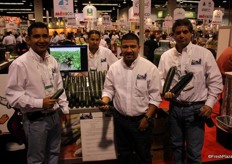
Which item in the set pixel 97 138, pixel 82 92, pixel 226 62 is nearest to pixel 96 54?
pixel 82 92

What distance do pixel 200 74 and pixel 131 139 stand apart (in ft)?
3.21

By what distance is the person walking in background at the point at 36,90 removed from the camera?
2.16 m

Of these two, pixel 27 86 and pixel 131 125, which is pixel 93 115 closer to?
pixel 131 125

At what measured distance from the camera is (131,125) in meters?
2.39

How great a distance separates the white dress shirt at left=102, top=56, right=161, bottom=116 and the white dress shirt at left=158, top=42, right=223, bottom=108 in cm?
31

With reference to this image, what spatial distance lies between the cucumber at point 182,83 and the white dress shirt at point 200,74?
98mm

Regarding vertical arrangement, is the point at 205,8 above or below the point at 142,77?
above

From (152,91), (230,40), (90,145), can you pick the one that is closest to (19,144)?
(90,145)

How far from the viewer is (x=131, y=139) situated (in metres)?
2.55

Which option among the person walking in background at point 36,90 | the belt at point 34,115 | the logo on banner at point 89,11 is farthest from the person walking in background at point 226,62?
the logo on banner at point 89,11

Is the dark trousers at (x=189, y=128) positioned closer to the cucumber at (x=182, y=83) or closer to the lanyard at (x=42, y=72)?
the cucumber at (x=182, y=83)

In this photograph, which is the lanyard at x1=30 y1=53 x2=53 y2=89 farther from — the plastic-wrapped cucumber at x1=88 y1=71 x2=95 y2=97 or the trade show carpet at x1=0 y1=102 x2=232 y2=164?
the trade show carpet at x1=0 y1=102 x2=232 y2=164

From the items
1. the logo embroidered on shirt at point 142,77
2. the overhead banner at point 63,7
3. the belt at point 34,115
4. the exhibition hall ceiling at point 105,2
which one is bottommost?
the belt at point 34,115

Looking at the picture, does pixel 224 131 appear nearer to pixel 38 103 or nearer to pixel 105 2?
pixel 38 103
